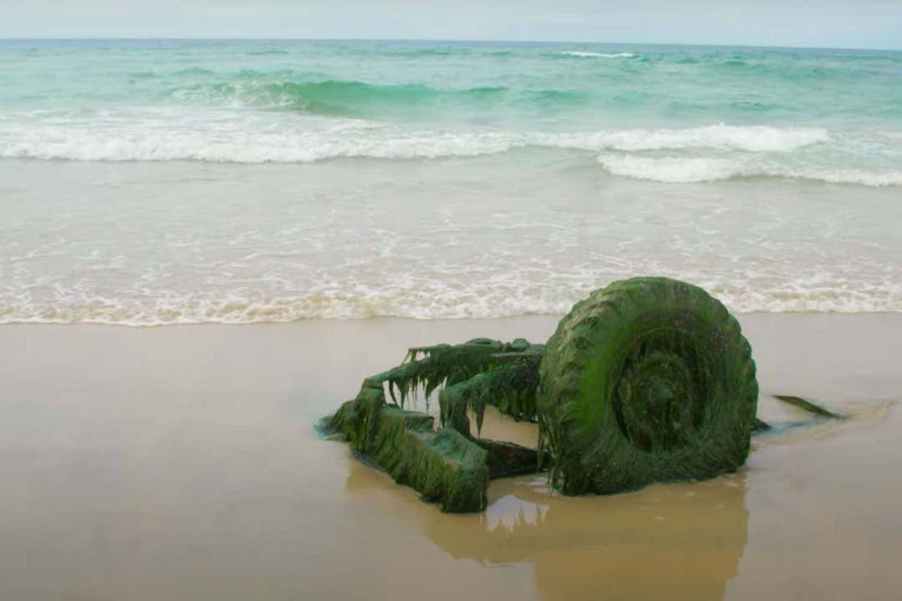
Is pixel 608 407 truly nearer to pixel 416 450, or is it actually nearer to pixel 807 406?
pixel 416 450

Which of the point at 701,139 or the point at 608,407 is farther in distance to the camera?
the point at 701,139

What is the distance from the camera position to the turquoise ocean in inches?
309

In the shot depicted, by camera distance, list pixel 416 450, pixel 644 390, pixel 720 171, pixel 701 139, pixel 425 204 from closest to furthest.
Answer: pixel 644 390 < pixel 416 450 < pixel 425 204 < pixel 720 171 < pixel 701 139

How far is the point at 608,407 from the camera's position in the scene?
416 cm

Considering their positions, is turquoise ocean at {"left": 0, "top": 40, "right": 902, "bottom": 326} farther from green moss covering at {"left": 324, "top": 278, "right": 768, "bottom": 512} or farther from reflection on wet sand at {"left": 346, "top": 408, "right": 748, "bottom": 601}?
reflection on wet sand at {"left": 346, "top": 408, "right": 748, "bottom": 601}

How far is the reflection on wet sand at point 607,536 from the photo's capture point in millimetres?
3666

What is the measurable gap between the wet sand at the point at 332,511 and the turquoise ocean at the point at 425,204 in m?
1.65

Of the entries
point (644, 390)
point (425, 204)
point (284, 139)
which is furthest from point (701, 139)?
point (644, 390)

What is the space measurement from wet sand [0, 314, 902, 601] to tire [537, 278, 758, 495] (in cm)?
16

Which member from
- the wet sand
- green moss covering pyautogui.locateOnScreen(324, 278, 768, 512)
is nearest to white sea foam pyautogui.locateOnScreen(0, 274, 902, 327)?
the wet sand

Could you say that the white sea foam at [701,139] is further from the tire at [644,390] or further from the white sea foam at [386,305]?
the tire at [644,390]

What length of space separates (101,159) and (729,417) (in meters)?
13.8

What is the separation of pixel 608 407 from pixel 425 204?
7755 millimetres

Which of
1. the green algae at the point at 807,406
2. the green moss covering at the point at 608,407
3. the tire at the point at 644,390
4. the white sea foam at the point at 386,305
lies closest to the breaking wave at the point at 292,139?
the white sea foam at the point at 386,305
